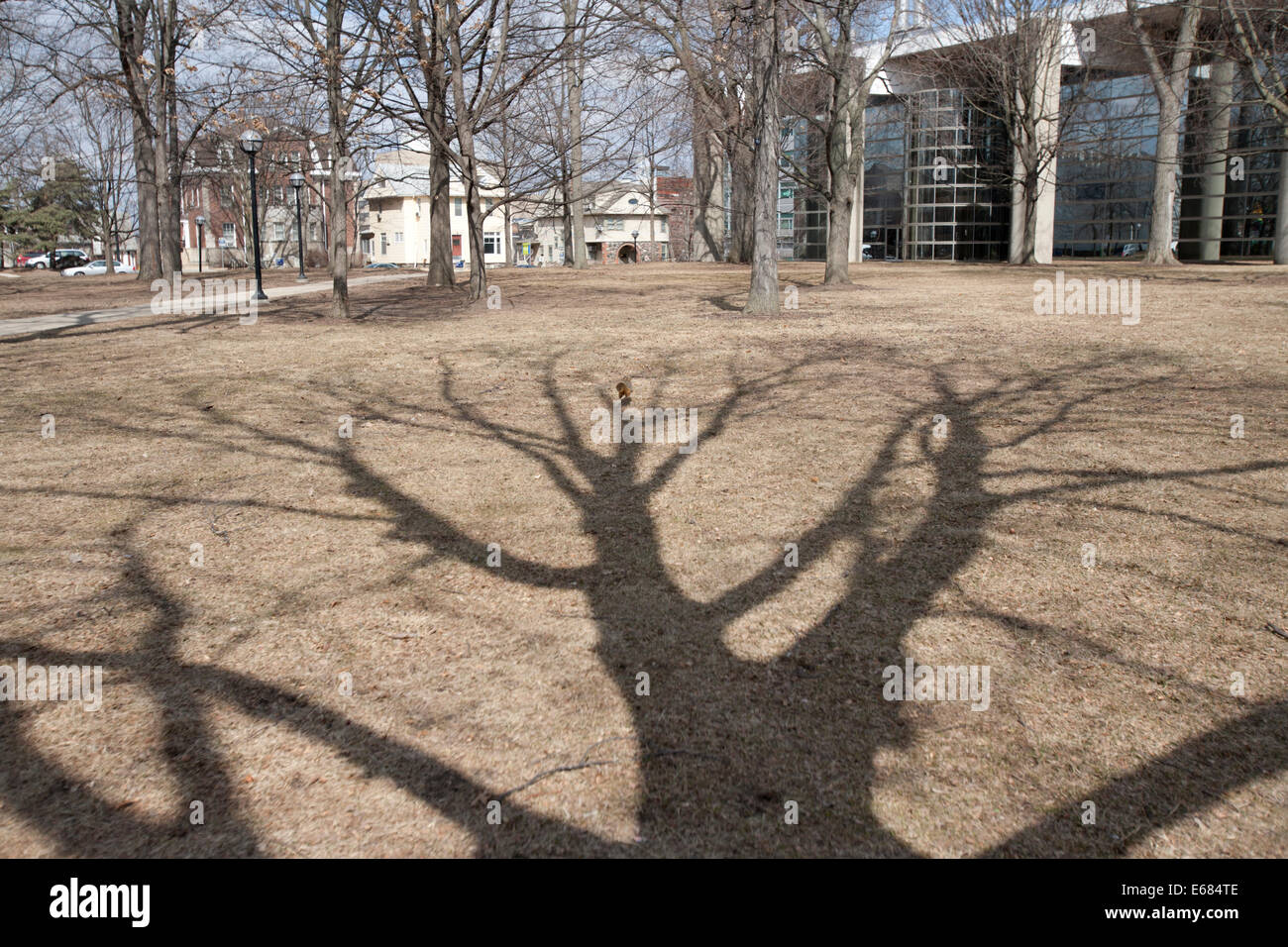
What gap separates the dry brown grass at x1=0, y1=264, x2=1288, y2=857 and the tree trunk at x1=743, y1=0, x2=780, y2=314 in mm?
5579

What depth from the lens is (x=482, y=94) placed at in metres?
16.9

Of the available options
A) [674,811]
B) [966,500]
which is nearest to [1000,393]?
[966,500]

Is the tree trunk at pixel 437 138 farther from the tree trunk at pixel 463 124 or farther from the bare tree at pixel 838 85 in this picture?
the bare tree at pixel 838 85

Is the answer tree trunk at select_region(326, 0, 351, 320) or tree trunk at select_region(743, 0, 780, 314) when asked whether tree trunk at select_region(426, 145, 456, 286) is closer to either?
tree trunk at select_region(326, 0, 351, 320)

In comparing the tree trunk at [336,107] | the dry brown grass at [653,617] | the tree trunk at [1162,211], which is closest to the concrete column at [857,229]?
the tree trunk at [1162,211]

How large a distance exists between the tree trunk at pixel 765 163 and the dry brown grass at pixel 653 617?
5.58 metres

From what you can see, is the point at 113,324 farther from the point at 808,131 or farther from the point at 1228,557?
the point at 808,131

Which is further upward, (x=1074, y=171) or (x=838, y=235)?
(x=1074, y=171)

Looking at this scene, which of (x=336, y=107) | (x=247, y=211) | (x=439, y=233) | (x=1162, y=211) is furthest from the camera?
(x=247, y=211)

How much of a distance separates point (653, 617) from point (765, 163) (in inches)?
428

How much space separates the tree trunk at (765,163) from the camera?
1337 cm

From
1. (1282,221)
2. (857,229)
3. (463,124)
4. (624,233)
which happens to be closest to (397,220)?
(624,233)

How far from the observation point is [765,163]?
13805mm

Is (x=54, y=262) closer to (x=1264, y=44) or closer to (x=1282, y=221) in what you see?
(x=1264, y=44)
